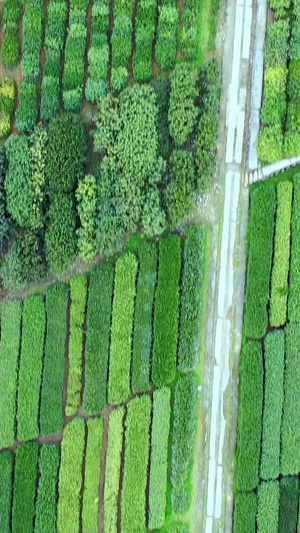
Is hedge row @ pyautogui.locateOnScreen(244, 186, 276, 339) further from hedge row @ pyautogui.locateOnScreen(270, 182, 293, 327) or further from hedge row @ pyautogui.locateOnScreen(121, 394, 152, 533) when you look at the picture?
hedge row @ pyautogui.locateOnScreen(121, 394, 152, 533)

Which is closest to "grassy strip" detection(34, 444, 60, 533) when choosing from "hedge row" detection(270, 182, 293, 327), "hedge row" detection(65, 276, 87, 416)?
"hedge row" detection(65, 276, 87, 416)

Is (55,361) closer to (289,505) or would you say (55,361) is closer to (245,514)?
(245,514)

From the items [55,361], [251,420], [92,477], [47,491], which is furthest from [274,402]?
[47,491]

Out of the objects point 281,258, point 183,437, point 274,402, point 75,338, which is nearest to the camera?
point 274,402

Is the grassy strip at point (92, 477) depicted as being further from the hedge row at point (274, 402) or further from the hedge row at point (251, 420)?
the hedge row at point (274, 402)

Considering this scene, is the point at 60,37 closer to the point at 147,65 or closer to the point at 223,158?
the point at 147,65
